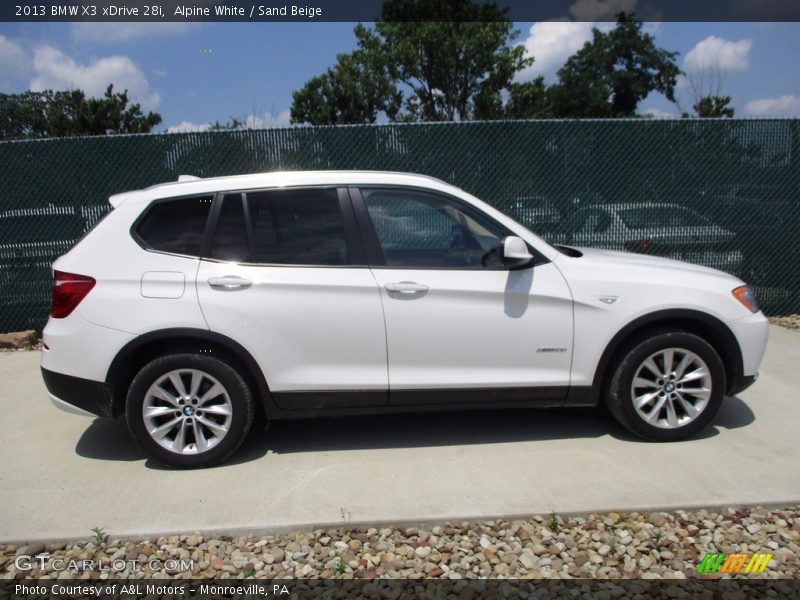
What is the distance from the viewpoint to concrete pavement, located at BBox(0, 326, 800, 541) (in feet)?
11.6

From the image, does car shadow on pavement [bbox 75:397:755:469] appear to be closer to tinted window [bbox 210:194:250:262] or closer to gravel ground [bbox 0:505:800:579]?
gravel ground [bbox 0:505:800:579]

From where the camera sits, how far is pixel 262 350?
3941mm

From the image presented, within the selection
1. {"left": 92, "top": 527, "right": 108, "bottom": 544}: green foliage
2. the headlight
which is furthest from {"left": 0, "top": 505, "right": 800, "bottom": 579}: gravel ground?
the headlight

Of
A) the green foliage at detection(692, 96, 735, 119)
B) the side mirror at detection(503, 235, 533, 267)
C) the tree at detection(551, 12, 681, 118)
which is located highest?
the tree at detection(551, 12, 681, 118)

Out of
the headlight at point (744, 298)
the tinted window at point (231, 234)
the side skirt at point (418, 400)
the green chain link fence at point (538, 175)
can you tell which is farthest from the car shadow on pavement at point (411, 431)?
the green chain link fence at point (538, 175)

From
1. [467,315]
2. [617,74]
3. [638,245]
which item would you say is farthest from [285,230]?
[617,74]

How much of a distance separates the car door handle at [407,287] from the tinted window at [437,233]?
0.15 meters

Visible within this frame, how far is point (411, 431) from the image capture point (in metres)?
4.63

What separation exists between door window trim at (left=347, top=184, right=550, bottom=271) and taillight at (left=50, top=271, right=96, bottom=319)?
5.32 ft

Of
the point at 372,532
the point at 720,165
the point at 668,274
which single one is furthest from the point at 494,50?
the point at 372,532

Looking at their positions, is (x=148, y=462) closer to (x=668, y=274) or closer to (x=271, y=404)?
(x=271, y=404)

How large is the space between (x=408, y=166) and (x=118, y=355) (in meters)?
4.18

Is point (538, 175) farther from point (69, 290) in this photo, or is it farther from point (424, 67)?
point (424, 67)

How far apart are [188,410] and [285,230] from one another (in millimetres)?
1226
